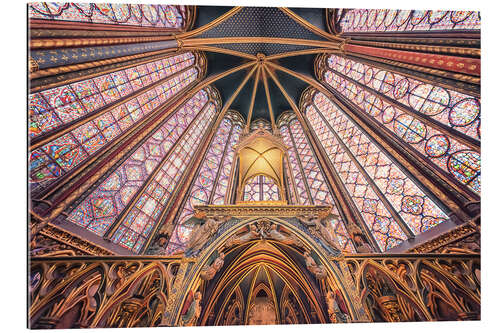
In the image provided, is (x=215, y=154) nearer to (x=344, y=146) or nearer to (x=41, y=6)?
(x=344, y=146)

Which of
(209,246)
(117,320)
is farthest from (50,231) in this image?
(209,246)

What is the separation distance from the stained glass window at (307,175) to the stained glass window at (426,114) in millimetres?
2628

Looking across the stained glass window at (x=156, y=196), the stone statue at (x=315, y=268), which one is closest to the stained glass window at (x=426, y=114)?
the stone statue at (x=315, y=268)

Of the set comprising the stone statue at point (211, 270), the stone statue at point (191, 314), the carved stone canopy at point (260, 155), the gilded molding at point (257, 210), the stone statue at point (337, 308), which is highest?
the carved stone canopy at point (260, 155)

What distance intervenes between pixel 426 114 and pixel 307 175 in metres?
4.22

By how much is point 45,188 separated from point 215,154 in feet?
19.1

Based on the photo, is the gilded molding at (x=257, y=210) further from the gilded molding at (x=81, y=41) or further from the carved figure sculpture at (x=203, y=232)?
the gilded molding at (x=81, y=41)

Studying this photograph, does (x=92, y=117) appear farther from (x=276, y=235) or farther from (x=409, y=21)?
(x=409, y=21)

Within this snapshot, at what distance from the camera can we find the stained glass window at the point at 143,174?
14.7ft

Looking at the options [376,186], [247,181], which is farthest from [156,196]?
[376,186]

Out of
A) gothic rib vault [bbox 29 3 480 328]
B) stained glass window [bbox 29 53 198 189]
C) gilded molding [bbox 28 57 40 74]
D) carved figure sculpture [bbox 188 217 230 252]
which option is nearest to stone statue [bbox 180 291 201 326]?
gothic rib vault [bbox 29 3 480 328]

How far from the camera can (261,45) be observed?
29.4 ft

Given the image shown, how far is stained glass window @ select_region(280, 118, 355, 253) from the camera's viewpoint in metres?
6.21

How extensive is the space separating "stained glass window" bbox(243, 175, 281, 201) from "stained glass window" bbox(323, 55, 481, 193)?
4.07 m
